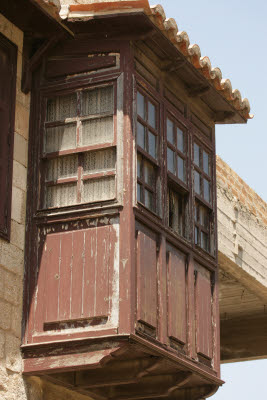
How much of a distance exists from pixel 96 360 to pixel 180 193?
243cm

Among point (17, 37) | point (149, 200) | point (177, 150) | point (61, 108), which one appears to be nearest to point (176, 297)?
point (149, 200)

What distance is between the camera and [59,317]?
930 centimetres

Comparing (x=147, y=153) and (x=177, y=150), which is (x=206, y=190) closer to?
(x=177, y=150)

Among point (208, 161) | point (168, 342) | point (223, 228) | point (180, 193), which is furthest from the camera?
point (223, 228)

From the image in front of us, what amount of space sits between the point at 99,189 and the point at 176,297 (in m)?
1.30

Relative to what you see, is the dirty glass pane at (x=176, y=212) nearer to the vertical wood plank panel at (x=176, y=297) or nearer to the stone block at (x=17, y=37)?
the vertical wood plank panel at (x=176, y=297)

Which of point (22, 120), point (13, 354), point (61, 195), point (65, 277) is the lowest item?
point (13, 354)

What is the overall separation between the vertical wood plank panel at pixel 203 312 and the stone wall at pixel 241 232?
2532mm

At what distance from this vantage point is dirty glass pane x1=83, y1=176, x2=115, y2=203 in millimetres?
9625

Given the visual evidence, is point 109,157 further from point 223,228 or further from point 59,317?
point 223,228

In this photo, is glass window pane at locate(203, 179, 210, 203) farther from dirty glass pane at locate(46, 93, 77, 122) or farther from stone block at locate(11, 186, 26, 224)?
stone block at locate(11, 186, 26, 224)

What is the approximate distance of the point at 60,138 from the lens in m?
10.0

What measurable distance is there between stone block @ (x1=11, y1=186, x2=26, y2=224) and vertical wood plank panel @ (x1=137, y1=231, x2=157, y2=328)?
112 centimetres

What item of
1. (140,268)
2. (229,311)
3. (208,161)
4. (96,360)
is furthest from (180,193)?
(229,311)
